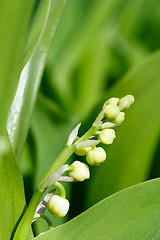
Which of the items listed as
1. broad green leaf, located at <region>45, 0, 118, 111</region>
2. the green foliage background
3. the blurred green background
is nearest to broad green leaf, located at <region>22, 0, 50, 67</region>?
the green foliage background

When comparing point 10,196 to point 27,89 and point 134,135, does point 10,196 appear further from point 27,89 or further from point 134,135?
point 134,135

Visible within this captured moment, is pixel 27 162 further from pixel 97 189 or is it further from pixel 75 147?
pixel 75 147

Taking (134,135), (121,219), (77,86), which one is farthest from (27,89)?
(77,86)

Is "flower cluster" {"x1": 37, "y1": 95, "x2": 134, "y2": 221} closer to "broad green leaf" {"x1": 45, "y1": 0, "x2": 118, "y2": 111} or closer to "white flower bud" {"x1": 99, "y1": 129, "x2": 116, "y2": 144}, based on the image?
"white flower bud" {"x1": 99, "y1": 129, "x2": 116, "y2": 144}

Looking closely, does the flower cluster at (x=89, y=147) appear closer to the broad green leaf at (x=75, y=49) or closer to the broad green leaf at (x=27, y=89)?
the broad green leaf at (x=27, y=89)

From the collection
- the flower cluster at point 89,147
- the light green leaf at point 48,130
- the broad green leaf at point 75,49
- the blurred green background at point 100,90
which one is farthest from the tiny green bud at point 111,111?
the broad green leaf at point 75,49

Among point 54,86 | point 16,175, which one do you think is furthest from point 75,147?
point 54,86
